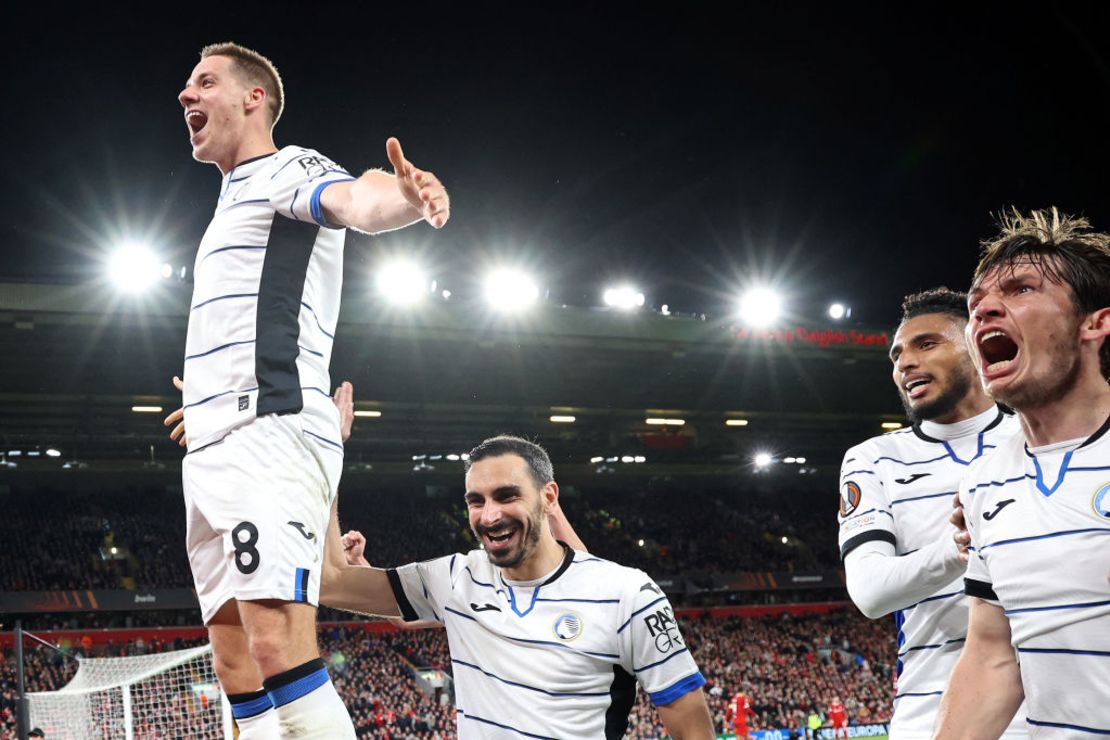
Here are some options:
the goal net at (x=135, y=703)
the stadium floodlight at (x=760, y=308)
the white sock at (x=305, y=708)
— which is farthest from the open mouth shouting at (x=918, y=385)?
the stadium floodlight at (x=760, y=308)

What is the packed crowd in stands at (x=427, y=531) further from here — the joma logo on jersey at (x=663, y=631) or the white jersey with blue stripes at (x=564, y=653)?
the joma logo on jersey at (x=663, y=631)

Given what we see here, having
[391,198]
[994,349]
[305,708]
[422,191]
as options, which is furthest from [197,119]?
[994,349]

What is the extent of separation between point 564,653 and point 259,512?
1342mm

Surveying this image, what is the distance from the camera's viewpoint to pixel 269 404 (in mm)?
2855

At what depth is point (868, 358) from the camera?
29.5m

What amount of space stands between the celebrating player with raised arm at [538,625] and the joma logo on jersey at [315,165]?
50.7 inches

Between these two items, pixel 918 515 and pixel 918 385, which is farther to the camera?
pixel 918 385

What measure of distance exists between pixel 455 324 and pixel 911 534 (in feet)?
70.9

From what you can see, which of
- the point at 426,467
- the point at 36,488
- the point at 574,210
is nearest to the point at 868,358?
the point at 574,210

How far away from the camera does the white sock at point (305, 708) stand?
261cm

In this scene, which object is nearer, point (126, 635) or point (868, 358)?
point (126, 635)

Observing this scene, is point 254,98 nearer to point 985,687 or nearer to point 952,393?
point 952,393

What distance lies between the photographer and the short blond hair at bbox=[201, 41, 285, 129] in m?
3.36

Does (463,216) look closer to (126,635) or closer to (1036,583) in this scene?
(126,635)
